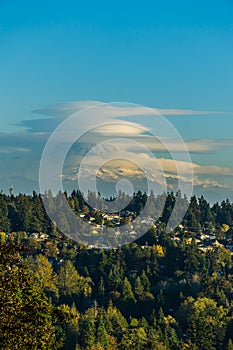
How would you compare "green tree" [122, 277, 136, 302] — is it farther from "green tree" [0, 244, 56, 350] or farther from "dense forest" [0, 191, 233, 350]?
"green tree" [0, 244, 56, 350]

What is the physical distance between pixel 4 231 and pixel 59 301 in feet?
172

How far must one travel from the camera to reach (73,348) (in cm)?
9712

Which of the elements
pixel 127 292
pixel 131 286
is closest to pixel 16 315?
pixel 127 292

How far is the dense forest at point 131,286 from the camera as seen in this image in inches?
3937

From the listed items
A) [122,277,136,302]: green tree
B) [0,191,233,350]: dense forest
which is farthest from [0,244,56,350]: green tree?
[122,277,136,302]: green tree

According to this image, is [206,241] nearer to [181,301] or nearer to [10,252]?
[181,301]

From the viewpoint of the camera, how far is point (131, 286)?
136875mm

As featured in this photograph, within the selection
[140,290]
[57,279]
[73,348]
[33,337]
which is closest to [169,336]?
[73,348]

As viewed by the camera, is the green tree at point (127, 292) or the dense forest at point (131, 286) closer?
the dense forest at point (131, 286)

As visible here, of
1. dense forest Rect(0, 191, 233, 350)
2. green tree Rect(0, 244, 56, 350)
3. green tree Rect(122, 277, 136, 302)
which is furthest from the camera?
green tree Rect(122, 277, 136, 302)

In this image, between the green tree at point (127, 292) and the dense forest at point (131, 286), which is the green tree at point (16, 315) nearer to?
the dense forest at point (131, 286)

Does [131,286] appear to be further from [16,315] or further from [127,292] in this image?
[16,315]

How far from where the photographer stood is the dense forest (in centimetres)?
10000

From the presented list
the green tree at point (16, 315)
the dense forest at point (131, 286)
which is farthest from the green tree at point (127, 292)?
the green tree at point (16, 315)
